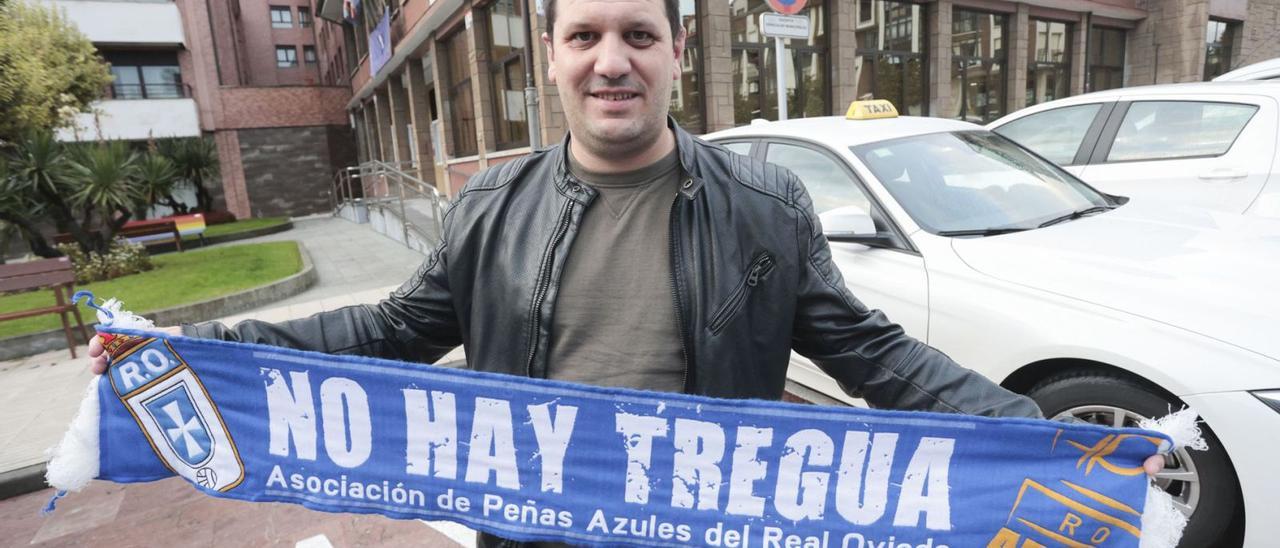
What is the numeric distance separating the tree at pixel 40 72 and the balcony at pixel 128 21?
12.9 metres

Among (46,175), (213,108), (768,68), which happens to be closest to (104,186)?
(46,175)

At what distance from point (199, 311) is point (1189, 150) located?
9211mm

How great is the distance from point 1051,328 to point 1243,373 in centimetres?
54

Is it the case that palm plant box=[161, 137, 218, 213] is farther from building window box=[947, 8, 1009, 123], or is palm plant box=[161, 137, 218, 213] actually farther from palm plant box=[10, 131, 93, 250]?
building window box=[947, 8, 1009, 123]

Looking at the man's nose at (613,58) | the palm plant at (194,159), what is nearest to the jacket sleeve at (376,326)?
the man's nose at (613,58)

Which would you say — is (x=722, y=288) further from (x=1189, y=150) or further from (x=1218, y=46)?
(x=1218, y=46)

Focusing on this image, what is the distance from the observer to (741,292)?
4.63 ft

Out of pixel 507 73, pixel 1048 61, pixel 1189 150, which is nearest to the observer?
pixel 1189 150

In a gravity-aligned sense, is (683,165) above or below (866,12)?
below

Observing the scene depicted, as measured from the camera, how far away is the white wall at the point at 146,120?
24.0 metres

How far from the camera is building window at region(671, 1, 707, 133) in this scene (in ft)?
37.0

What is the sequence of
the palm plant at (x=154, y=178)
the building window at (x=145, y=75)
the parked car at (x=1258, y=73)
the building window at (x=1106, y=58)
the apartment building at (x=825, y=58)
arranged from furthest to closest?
the building window at (x=145, y=75) < the building window at (x=1106, y=58) < the palm plant at (x=154, y=178) < the apartment building at (x=825, y=58) < the parked car at (x=1258, y=73)

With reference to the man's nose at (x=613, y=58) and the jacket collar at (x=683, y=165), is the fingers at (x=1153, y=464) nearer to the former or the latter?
the jacket collar at (x=683, y=165)

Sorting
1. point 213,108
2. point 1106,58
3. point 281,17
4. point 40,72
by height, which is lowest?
point 40,72
